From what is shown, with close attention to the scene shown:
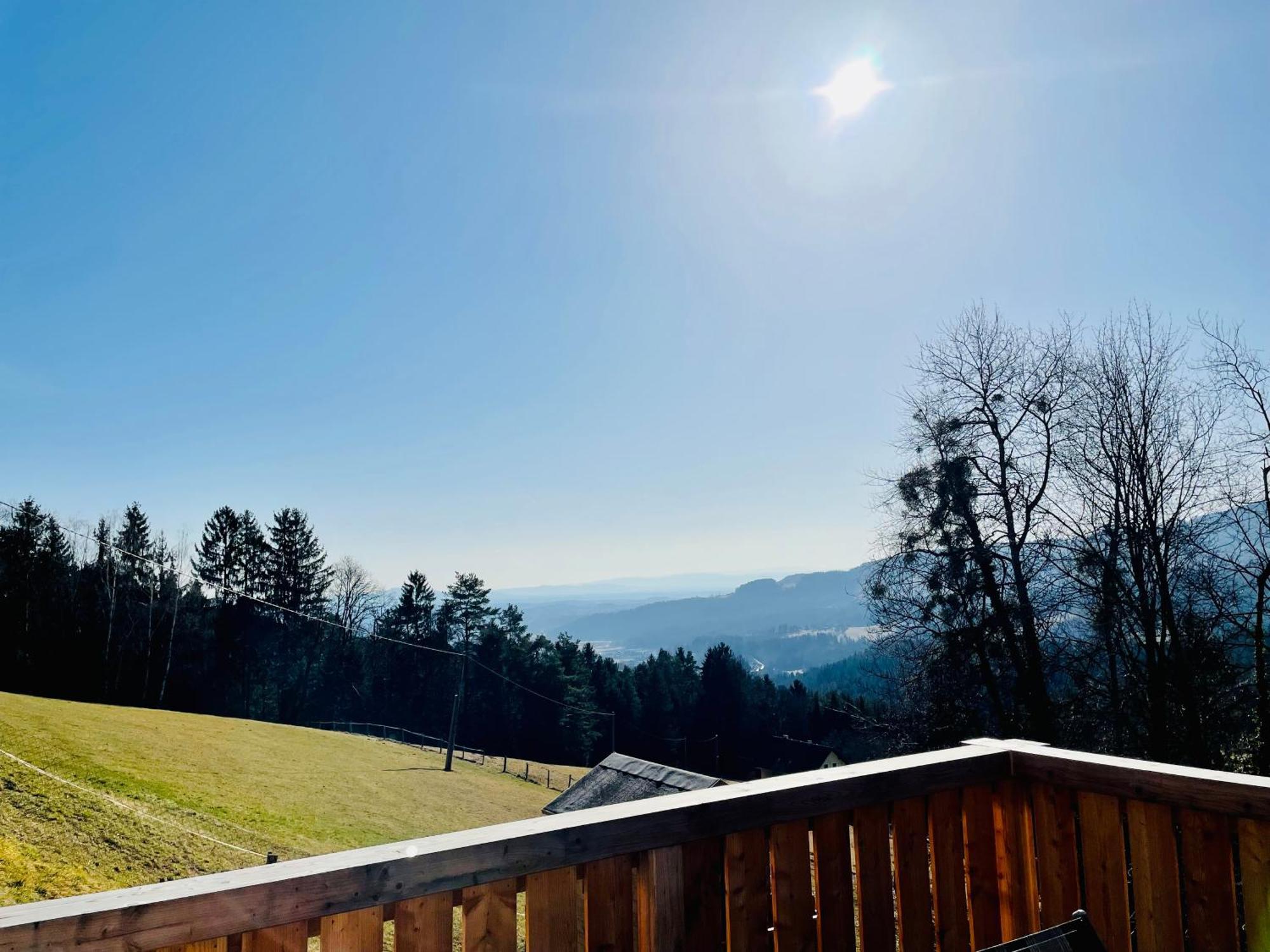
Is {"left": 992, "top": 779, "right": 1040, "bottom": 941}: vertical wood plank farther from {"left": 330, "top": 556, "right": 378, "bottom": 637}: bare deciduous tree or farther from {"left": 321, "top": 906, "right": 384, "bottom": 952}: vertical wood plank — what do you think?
{"left": 330, "top": 556, "right": 378, "bottom": 637}: bare deciduous tree

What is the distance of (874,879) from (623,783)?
17.9m

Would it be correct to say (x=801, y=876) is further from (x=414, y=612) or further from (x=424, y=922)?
(x=414, y=612)

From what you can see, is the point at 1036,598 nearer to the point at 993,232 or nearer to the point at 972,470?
the point at 972,470

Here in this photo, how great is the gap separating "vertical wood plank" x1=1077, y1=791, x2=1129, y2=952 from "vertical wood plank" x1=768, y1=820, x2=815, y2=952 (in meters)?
0.86

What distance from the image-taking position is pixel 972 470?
38.6 feet

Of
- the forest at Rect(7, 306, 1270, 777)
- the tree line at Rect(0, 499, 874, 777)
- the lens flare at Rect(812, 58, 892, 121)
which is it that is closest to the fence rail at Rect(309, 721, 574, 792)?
the tree line at Rect(0, 499, 874, 777)

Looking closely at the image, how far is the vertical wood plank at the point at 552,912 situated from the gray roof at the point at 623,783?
47.9 ft

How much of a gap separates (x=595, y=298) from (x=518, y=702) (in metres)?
31.7

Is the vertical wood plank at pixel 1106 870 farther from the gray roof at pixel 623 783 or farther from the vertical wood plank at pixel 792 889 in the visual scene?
the gray roof at pixel 623 783

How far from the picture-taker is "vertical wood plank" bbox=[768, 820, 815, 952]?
1.61 meters

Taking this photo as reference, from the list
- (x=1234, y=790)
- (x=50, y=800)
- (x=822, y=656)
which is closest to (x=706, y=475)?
(x=50, y=800)

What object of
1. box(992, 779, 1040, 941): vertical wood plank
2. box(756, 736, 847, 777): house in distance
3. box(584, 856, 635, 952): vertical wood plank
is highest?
box(584, 856, 635, 952): vertical wood plank

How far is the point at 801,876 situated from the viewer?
1.66 m

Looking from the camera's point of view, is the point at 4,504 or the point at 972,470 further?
the point at 4,504
